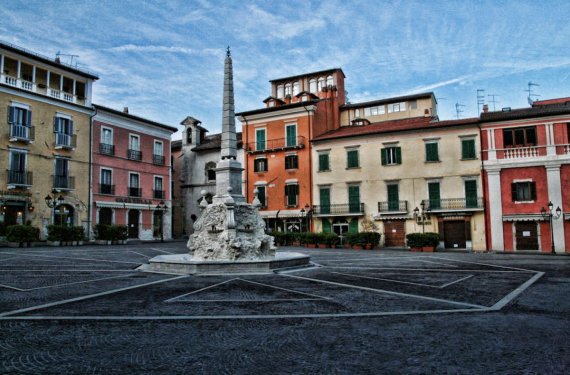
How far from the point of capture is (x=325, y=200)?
37.7 m

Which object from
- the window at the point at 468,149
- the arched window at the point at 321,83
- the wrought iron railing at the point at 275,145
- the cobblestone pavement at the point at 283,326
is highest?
the arched window at the point at 321,83

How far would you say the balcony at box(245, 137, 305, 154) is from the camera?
39344 millimetres

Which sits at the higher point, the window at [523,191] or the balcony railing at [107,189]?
the balcony railing at [107,189]

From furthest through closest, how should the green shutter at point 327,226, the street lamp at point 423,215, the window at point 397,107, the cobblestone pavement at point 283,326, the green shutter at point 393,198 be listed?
the window at point 397,107, the green shutter at point 327,226, the green shutter at point 393,198, the street lamp at point 423,215, the cobblestone pavement at point 283,326

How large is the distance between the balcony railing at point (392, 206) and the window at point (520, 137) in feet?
27.5

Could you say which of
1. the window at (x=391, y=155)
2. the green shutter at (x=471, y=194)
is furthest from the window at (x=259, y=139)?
the green shutter at (x=471, y=194)

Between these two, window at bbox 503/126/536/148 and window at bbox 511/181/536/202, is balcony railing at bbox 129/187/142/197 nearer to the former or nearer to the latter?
window at bbox 503/126/536/148

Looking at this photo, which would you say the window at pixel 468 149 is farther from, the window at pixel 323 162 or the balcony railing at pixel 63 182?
the balcony railing at pixel 63 182

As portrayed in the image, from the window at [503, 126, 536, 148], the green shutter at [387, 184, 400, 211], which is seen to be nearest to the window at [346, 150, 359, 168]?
the green shutter at [387, 184, 400, 211]

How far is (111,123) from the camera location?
3934cm

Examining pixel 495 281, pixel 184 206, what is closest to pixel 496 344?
pixel 495 281

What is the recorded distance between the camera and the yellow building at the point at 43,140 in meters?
31.3

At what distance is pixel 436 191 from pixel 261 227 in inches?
838

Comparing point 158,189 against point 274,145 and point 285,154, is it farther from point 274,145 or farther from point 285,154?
point 285,154
